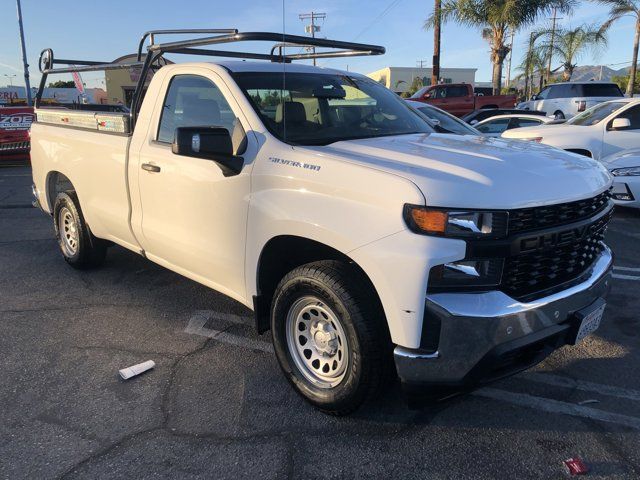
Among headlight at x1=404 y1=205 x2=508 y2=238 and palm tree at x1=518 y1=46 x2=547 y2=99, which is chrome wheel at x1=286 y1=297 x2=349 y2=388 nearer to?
headlight at x1=404 y1=205 x2=508 y2=238

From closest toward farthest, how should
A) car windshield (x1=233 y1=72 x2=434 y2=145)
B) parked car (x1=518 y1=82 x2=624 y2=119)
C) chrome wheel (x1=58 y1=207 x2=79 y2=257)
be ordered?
car windshield (x1=233 y1=72 x2=434 y2=145) → chrome wheel (x1=58 y1=207 x2=79 y2=257) → parked car (x1=518 y1=82 x2=624 y2=119)

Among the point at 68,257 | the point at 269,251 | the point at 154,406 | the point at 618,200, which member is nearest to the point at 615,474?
the point at 269,251

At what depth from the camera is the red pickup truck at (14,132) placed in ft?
47.0

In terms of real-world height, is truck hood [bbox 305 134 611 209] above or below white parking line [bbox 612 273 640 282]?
above

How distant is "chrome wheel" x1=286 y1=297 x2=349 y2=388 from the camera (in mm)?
2894

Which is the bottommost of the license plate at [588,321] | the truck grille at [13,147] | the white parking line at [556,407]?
the white parking line at [556,407]

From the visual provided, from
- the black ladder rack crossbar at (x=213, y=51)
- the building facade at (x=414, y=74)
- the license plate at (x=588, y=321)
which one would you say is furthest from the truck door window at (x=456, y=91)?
the building facade at (x=414, y=74)

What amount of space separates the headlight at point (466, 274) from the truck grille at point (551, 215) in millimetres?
187

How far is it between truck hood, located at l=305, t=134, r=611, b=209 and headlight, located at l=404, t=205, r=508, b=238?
4 cm

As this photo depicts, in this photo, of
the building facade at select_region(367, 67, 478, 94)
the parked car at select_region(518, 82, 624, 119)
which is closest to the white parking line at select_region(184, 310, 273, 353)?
the parked car at select_region(518, 82, 624, 119)

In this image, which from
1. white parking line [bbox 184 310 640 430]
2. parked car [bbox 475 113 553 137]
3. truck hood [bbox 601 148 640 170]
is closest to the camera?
white parking line [bbox 184 310 640 430]

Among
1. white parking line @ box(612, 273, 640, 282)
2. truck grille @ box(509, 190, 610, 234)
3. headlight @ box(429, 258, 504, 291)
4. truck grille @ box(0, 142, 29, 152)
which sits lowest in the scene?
white parking line @ box(612, 273, 640, 282)

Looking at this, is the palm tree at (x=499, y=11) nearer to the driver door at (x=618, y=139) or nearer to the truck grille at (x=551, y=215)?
the driver door at (x=618, y=139)

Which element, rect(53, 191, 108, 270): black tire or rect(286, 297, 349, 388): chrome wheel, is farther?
rect(53, 191, 108, 270): black tire
